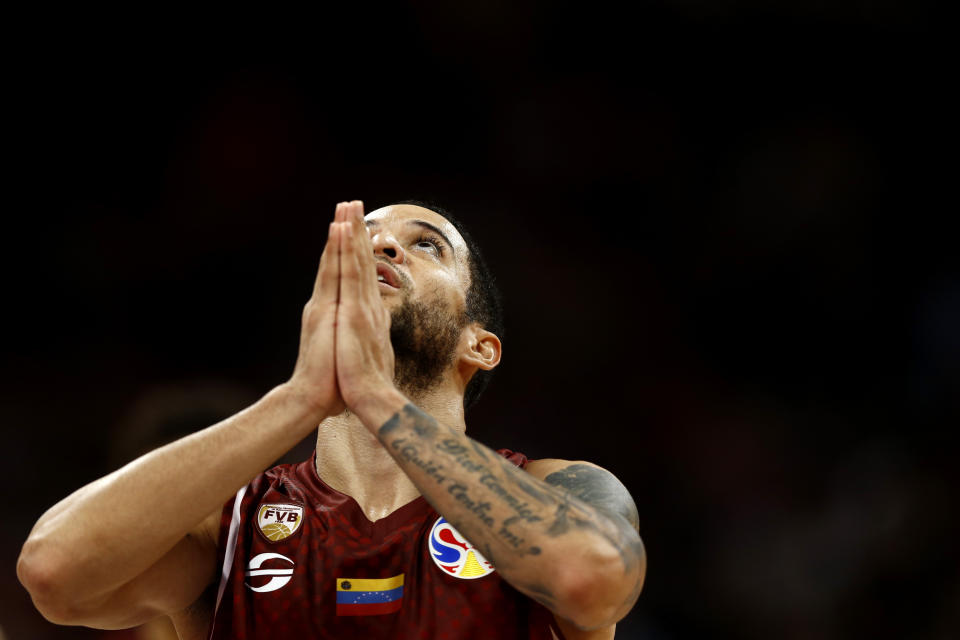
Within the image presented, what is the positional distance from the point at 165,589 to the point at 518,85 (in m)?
4.34

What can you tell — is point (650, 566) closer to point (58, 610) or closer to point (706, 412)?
point (706, 412)

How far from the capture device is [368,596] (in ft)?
7.04

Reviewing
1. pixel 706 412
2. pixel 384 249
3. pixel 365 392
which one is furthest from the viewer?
pixel 706 412

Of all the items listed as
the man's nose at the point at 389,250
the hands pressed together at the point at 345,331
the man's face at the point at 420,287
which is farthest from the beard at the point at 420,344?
the hands pressed together at the point at 345,331

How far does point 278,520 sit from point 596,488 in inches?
35.0

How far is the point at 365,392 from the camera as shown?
1.91 metres

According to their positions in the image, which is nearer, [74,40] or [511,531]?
[511,531]

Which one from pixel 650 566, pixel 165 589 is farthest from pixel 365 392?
pixel 650 566

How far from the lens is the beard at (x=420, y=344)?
2486 mm

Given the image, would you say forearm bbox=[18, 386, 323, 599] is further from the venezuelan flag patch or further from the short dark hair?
the short dark hair

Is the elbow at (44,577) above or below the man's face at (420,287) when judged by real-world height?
below

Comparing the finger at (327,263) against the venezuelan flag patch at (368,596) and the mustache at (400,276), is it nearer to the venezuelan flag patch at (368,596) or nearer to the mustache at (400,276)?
the mustache at (400,276)

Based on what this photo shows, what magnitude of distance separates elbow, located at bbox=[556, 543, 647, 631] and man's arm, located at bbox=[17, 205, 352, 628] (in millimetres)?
691

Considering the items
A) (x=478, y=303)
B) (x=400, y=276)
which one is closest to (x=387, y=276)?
(x=400, y=276)
